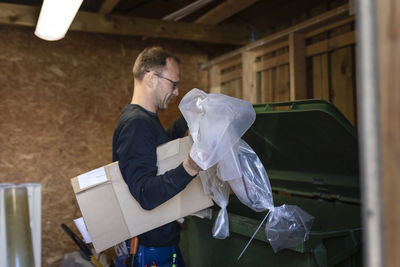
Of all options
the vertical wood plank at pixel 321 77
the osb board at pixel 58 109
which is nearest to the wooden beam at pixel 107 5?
the osb board at pixel 58 109

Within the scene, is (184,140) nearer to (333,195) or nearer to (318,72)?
(333,195)

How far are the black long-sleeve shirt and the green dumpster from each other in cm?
47

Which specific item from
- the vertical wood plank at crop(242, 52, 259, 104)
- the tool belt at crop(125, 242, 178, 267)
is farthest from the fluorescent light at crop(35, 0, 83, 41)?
the vertical wood plank at crop(242, 52, 259, 104)

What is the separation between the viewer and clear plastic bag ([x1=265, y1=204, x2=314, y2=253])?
68.8 inches

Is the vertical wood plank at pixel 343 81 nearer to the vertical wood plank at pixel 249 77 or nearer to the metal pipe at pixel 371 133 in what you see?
the vertical wood plank at pixel 249 77

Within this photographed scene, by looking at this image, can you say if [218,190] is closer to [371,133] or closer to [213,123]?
[213,123]

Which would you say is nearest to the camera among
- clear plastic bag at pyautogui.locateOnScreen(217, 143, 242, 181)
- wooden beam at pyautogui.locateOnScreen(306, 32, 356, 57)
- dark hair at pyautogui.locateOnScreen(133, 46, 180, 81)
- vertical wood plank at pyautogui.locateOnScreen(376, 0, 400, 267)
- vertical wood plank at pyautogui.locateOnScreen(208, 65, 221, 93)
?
vertical wood plank at pyautogui.locateOnScreen(376, 0, 400, 267)

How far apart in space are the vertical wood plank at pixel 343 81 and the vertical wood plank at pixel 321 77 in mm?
62

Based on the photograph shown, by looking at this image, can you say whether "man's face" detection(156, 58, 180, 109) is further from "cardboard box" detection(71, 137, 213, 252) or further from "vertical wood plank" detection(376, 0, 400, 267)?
"vertical wood plank" detection(376, 0, 400, 267)

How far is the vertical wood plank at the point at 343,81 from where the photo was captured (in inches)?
119

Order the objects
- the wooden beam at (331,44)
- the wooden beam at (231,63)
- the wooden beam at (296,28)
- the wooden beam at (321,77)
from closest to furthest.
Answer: the wooden beam at (296,28) → the wooden beam at (331,44) → the wooden beam at (321,77) → the wooden beam at (231,63)

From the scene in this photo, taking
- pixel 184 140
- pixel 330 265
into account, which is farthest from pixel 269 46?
pixel 330 265

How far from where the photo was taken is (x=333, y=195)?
2.36 metres

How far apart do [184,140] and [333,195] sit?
3.33 feet
